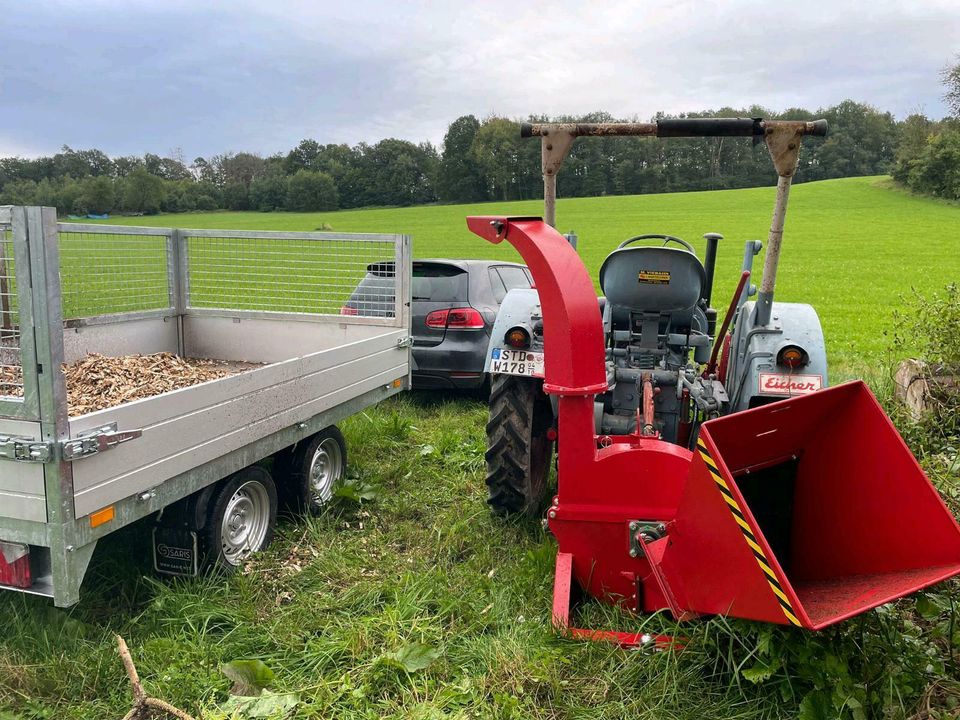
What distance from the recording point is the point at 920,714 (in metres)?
2.52

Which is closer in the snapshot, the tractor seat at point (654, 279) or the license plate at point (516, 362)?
the tractor seat at point (654, 279)

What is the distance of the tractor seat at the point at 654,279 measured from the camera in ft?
12.7

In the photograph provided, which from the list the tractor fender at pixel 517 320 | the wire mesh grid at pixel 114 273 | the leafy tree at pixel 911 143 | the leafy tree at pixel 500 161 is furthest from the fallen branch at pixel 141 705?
the leafy tree at pixel 911 143

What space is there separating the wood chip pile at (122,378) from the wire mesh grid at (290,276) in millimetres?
751

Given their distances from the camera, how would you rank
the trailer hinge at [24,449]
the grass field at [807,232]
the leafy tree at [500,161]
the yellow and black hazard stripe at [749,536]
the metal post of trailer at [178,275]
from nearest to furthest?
the yellow and black hazard stripe at [749,536] → the trailer hinge at [24,449] → the metal post of trailer at [178,275] → the grass field at [807,232] → the leafy tree at [500,161]

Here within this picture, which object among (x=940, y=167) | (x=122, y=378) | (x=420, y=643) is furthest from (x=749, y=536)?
(x=940, y=167)

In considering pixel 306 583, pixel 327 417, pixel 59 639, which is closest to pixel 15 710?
pixel 59 639

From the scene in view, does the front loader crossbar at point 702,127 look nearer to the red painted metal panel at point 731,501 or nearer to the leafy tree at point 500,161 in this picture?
the red painted metal panel at point 731,501

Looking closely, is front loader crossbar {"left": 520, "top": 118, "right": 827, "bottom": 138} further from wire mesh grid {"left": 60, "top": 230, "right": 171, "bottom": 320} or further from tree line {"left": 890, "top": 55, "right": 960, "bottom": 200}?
tree line {"left": 890, "top": 55, "right": 960, "bottom": 200}

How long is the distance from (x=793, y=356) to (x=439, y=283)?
366 centimetres

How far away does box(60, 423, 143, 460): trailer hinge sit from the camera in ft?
8.28

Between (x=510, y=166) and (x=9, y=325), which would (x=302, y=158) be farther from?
(x=9, y=325)

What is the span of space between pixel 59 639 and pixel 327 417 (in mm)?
1752

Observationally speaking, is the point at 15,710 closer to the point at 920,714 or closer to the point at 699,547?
the point at 699,547
